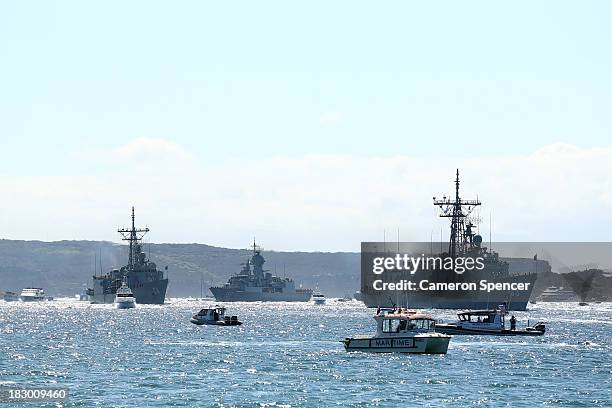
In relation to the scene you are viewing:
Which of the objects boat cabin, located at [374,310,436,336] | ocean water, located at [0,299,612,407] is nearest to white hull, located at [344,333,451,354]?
boat cabin, located at [374,310,436,336]

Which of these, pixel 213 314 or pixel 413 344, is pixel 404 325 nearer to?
pixel 413 344

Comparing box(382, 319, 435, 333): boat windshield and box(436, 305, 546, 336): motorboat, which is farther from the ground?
box(382, 319, 435, 333): boat windshield

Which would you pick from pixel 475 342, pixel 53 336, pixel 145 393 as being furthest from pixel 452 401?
pixel 53 336

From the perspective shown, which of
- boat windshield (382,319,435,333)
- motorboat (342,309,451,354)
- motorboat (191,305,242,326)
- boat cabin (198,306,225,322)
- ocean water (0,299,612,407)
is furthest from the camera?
boat cabin (198,306,225,322)

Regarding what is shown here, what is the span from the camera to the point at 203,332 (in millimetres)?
145750

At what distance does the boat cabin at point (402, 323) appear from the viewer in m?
94.2

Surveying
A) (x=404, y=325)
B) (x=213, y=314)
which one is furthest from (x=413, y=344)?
(x=213, y=314)

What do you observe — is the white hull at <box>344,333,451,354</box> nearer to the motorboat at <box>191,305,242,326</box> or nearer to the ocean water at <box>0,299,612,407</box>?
the ocean water at <box>0,299,612,407</box>

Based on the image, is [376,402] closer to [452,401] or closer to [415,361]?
[452,401]

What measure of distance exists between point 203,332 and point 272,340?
2263 cm

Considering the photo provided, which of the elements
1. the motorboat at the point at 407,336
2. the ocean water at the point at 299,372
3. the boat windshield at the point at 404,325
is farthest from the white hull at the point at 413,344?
the ocean water at the point at 299,372

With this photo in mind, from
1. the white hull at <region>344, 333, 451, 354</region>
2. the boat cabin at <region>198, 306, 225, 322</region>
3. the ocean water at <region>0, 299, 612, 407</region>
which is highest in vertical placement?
→ the boat cabin at <region>198, 306, 225, 322</region>

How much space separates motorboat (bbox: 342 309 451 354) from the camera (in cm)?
9412

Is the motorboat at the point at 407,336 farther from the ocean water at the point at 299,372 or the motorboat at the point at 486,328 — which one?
the motorboat at the point at 486,328
